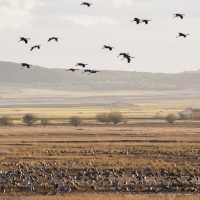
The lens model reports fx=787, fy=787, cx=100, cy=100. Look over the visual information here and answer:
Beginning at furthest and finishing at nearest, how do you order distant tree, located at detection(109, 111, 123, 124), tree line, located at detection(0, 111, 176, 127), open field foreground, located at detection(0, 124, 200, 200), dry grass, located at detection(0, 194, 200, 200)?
distant tree, located at detection(109, 111, 123, 124) → tree line, located at detection(0, 111, 176, 127) → open field foreground, located at detection(0, 124, 200, 200) → dry grass, located at detection(0, 194, 200, 200)

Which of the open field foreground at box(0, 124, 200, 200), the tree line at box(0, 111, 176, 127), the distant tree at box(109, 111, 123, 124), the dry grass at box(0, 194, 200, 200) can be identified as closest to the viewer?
Result: the dry grass at box(0, 194, 200, 200)

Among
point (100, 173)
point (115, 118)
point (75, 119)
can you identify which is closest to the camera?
point (100, 173)

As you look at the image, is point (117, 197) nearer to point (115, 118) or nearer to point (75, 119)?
point (75, 119)

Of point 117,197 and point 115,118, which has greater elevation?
point 115,118

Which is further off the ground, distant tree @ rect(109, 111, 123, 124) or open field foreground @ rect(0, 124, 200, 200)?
distant tree @ rect(109, 111, 123, 124)

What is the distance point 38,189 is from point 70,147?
2578cm

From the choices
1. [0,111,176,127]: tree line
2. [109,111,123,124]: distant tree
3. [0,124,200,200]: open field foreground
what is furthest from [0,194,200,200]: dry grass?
[109,111,123,124]: distant tree

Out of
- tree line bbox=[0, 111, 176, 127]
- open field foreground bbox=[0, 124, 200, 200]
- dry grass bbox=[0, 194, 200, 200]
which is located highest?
tree line bbox=[0, 111, 176, 127]

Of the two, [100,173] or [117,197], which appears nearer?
[117,197]

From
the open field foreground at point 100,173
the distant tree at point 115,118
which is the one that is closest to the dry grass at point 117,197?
the open field foreground at point 100,173

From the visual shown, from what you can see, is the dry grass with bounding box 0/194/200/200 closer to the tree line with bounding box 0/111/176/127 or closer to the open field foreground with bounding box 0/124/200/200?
the open field foreground with bounding box 0/124/200/200

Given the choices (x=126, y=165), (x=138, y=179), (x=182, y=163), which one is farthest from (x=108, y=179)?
(x=182, y=163)

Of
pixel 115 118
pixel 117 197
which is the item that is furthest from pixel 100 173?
pixel 115 118

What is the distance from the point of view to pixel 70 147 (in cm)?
5894
